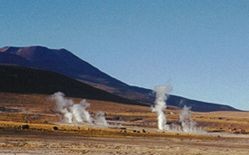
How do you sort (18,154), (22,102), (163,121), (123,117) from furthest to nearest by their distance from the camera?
(22,102) < (123,117) < (163,121) < (18,154)

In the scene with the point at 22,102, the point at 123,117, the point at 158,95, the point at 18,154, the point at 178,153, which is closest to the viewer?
the point at 18,154

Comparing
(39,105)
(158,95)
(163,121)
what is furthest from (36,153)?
(39,105)

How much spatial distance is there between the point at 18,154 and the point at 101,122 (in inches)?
3724

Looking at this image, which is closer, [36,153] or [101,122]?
[36,153]

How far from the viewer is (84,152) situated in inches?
1737

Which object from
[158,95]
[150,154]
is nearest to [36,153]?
[150,154]

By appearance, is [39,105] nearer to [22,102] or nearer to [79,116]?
[22,102]

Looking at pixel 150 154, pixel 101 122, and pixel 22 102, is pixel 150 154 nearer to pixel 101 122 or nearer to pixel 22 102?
pixel 101 122

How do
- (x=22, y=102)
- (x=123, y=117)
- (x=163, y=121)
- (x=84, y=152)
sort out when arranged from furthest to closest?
(x=22, y=102), (x=123, y=117), (x=163, y=121), (x=84, y=152)

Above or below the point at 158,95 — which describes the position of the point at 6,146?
below

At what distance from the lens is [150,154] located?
45375 mm

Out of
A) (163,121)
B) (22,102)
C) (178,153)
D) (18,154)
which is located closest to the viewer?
(18,154)

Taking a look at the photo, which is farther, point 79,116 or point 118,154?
point 79,116

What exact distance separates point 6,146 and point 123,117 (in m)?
130
